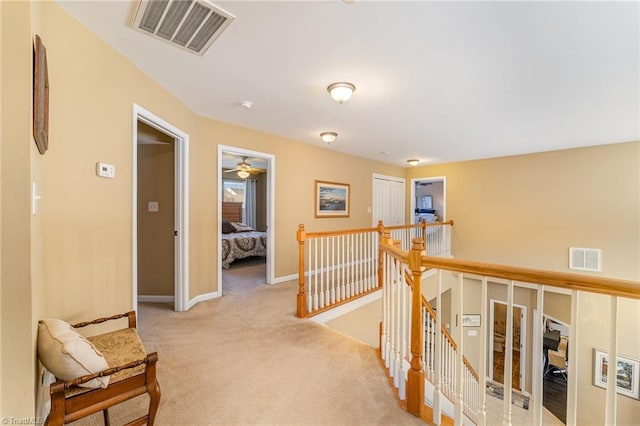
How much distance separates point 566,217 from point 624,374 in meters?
2.55

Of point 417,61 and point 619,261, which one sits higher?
point 417,61

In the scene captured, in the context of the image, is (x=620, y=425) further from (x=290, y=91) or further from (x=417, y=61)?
(x=290, y=91)

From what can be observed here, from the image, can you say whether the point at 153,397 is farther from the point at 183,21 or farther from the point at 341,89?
the point at 341,89

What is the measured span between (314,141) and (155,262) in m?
3.05

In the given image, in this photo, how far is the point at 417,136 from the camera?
4.29 m

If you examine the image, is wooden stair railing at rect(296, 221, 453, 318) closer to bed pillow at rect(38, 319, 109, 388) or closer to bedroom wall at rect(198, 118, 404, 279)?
bedroom wall at rect(198, 118, 404, 279)

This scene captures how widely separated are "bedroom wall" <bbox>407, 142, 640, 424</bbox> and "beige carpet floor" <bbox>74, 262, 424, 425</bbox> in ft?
15.6

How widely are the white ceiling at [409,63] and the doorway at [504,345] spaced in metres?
3.48

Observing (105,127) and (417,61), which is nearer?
(105,127)

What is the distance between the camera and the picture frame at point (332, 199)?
197 inches

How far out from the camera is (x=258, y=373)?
78.7 inches

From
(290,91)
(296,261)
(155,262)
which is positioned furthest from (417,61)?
(155,262)

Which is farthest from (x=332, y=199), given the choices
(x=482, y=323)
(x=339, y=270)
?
(x=482, y=323)

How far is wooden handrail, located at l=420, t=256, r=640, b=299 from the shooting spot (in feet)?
3.28
